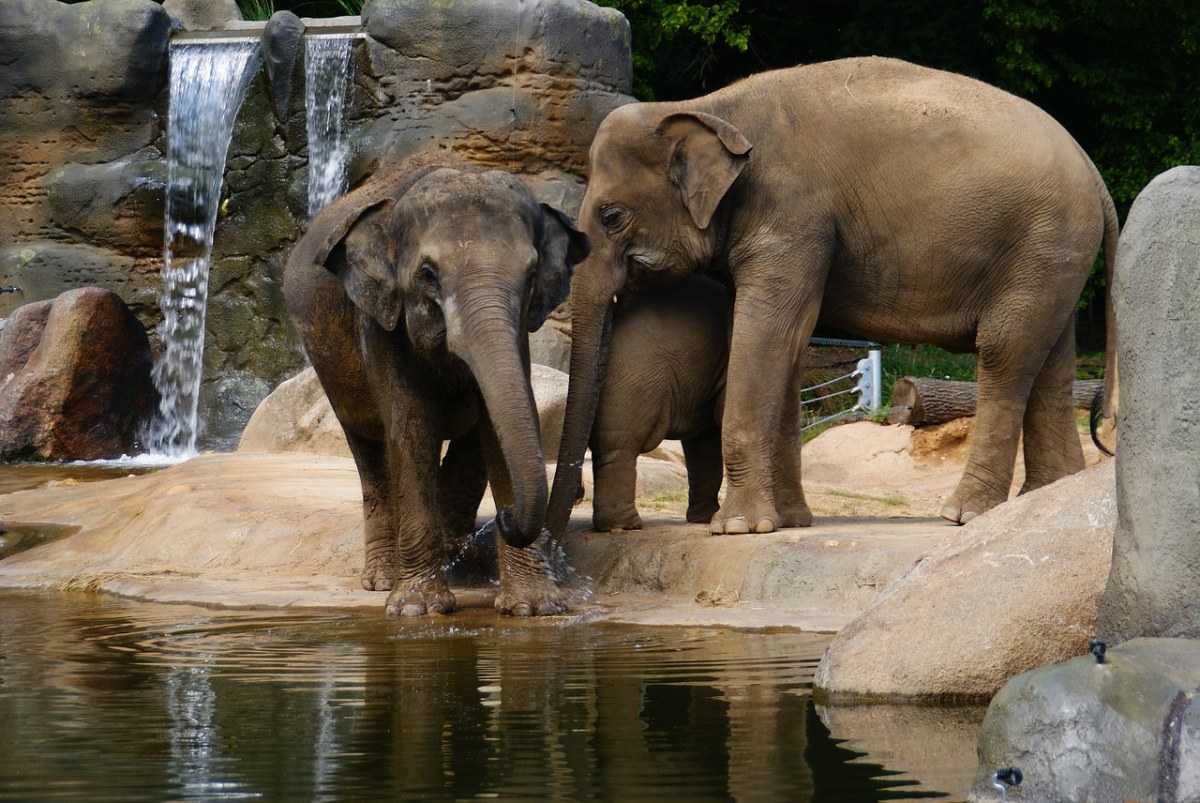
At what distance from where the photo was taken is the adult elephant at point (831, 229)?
879cm

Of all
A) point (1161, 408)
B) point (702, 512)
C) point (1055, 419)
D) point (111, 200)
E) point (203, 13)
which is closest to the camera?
point (1161, 408)

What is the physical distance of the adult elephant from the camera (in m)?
8.79

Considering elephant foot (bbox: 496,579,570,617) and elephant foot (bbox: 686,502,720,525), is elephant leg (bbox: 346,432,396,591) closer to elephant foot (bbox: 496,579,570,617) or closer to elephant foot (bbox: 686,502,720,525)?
elephant foot (bbox: 496,579,570,617)

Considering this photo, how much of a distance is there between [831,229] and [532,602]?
2.51 metres

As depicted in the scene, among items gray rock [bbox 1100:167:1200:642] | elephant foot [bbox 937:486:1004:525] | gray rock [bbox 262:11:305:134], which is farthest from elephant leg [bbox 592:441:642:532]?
gray rock [bbox 262:11:305:134]

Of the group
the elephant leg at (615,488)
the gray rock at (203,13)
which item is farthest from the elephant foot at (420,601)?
the gray rock at (203,13)

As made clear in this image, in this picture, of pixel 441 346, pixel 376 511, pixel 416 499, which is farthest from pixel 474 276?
pixel 376 511

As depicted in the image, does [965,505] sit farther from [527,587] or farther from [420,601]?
[420,601]

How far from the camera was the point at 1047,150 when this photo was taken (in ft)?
29.0

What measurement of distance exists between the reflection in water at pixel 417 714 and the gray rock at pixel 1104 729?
0.79 ft

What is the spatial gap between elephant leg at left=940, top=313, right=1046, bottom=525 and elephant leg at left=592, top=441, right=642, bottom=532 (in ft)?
5.30

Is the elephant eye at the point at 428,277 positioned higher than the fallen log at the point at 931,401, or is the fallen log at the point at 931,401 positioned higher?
the elephant eye at the point at 428,277

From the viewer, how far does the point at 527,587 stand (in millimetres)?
8000

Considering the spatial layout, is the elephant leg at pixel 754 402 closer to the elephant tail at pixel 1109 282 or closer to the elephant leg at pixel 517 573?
the elephant leg at pixel 517 573
